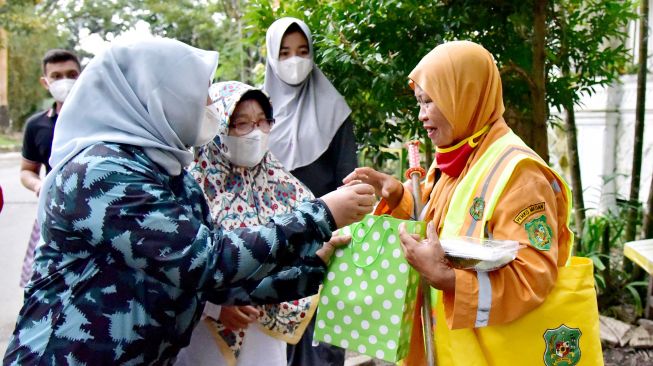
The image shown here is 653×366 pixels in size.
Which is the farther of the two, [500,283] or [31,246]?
A: [31,246]

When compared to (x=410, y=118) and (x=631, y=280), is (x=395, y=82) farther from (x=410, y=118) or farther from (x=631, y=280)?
(x=631, y=280)

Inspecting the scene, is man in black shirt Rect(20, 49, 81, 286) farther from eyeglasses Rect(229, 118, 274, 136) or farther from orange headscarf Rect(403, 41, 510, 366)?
orange headscarf Rect(403, 41, 510, 366)

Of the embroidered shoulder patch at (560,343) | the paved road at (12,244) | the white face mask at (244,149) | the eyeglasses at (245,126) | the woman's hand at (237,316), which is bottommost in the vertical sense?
the paved road at (12,244)

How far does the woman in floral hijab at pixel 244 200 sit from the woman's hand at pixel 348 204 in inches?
25.0

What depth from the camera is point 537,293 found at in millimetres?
1490

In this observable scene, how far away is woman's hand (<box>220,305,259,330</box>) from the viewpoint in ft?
6.81

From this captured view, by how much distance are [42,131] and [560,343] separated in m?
3.04

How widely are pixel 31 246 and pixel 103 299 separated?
7.71ft

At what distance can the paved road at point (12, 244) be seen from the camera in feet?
15.6

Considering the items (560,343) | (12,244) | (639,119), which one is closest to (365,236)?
(560,343)

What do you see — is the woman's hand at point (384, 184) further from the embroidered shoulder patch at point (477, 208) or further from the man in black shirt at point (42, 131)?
the man in black shirt at point (42, 131)

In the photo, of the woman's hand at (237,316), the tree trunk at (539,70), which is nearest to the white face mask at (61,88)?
the woman's hand at (237,316)

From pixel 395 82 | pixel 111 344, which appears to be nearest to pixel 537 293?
pixel 111 344

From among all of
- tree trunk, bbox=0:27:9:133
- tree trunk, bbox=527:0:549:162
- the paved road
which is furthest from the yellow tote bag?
tree trunk, bbox=0:27:9:133
